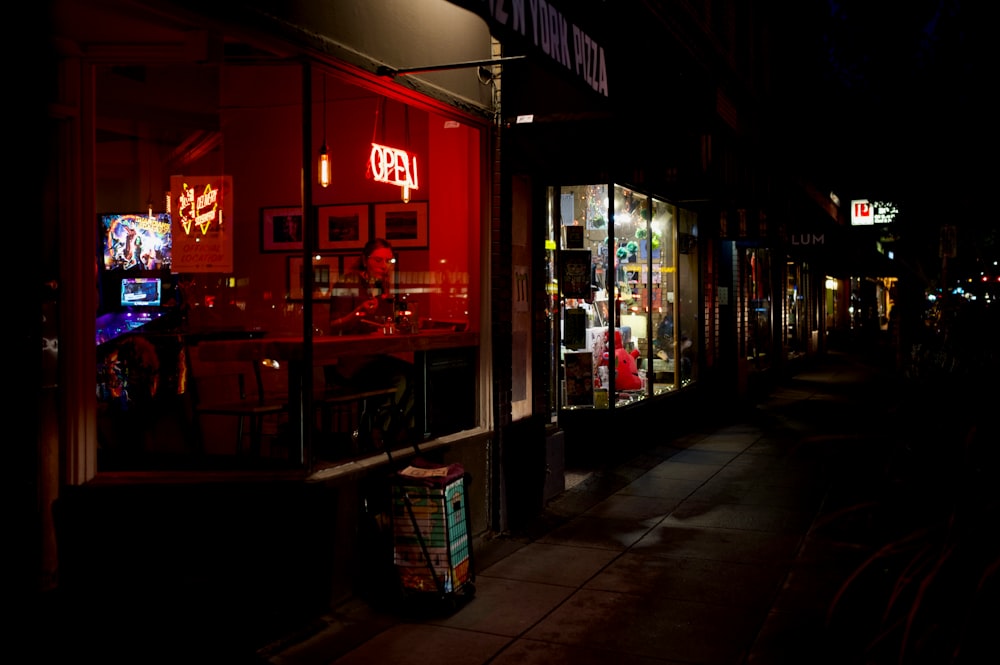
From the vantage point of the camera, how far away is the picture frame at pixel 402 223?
845 centimetres

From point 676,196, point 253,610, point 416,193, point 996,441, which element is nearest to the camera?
point 996,441

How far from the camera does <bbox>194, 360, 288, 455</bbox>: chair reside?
6617mm

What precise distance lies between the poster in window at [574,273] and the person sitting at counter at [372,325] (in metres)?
2.59

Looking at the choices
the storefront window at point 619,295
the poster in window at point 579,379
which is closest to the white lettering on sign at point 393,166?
the storefront window at point 619,295

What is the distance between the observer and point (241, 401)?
7.00 meters

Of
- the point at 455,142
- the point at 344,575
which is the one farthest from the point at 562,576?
the point at 455,142

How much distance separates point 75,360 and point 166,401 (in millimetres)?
1787

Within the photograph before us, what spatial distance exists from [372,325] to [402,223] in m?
1.65

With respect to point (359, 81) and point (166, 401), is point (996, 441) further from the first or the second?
point (166, 401)

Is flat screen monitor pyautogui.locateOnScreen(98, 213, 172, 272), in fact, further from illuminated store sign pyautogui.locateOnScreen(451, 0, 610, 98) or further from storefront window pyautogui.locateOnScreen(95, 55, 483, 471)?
illuminated store sign pyautogui.locateOnScreen(451, 0, 610, 98)

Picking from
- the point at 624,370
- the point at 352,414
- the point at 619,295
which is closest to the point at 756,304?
the point at 619,295

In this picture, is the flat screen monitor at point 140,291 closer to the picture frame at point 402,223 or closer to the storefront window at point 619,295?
the picture frame at point 402,223

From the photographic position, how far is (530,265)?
8.60m

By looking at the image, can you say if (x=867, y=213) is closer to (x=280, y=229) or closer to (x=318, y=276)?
(x=318, y=276)
